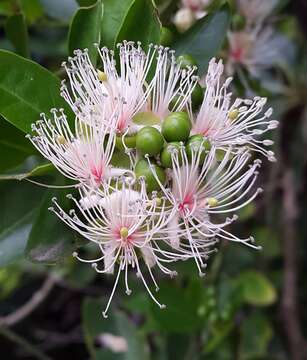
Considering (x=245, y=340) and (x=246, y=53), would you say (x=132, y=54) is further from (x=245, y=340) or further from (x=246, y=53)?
(x=245, y=340)

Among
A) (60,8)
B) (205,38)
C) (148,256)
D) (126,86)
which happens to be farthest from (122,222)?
(60,8)

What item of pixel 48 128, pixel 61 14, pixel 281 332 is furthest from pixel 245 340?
pixel 48 128

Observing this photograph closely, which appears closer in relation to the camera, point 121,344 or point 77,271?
point 121,344

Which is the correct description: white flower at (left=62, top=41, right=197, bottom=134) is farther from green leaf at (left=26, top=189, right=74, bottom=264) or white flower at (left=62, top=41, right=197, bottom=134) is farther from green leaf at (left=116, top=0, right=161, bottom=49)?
green leaf at (left=26, top=189, right=74, bottom=264)

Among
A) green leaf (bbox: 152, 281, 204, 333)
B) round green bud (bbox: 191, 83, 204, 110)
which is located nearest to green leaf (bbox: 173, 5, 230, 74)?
round green bud (bbox: 191, 83, 204, 110)

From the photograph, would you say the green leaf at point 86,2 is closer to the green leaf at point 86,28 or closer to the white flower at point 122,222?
the green leaf at point 86,28
